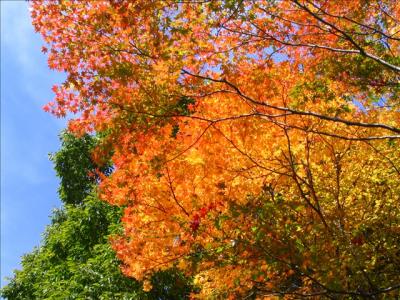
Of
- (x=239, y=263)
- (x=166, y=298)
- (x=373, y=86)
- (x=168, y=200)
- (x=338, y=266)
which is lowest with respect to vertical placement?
(x=338, y=266)

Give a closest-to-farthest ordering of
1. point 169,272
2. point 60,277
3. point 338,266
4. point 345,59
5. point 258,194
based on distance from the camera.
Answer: point 338,266
point 258,194
point 345,59
point 169,272
point 60,277

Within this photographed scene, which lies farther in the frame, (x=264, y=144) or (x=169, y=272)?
(x=169, y=272)

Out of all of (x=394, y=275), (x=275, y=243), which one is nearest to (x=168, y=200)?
(x=275, y=243)

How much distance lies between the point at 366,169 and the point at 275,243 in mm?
3214

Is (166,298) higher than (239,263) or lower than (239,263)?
Answer: higher

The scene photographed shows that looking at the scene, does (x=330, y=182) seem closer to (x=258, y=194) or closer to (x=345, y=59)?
(x=258, y=194)

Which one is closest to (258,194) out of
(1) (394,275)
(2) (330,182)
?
(2) (330,182)

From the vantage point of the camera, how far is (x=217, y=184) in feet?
32.0

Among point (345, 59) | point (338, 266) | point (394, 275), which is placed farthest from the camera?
point (345, 59)

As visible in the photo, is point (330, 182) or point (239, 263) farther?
point (330, 182)

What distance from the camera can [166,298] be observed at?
1293 cm

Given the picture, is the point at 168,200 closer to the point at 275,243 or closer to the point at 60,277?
the point at 275,243

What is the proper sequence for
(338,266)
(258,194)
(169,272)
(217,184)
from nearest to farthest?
(338,266), (258,194), (217,184), (169,272)

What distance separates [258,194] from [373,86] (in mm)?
5531
